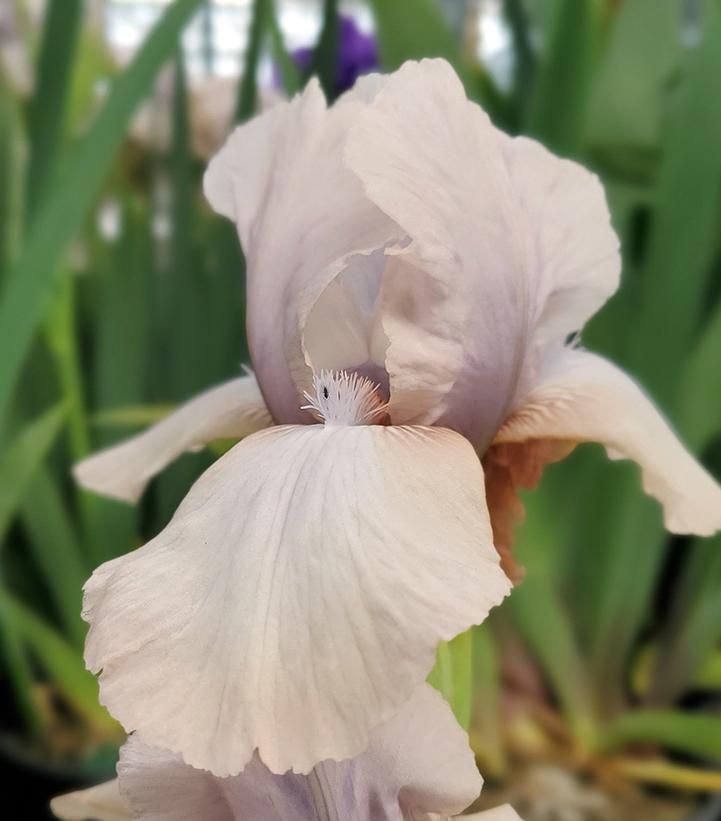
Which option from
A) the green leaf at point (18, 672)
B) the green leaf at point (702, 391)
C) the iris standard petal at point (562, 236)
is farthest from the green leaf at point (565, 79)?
the green leaf at point (18, 672)

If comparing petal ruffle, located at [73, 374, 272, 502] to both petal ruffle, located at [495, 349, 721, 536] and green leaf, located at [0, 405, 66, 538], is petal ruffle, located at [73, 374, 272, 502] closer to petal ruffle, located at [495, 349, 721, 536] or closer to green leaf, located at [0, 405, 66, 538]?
petal ruffle, located at [495, 349, 721, 536]

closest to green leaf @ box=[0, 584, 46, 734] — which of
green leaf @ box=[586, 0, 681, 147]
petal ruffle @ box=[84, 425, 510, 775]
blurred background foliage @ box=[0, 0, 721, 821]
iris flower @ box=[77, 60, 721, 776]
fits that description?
blurred background foliage @ box=[0, 0, 721, 821]

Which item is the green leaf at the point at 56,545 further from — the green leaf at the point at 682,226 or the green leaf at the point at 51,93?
the green leaf at the point at 682,226

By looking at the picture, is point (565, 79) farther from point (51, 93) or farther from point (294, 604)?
point (294, 604)

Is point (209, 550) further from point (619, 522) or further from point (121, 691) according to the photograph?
point (619, 522)

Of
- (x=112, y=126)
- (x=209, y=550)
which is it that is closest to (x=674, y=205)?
(x=112, y=126)
